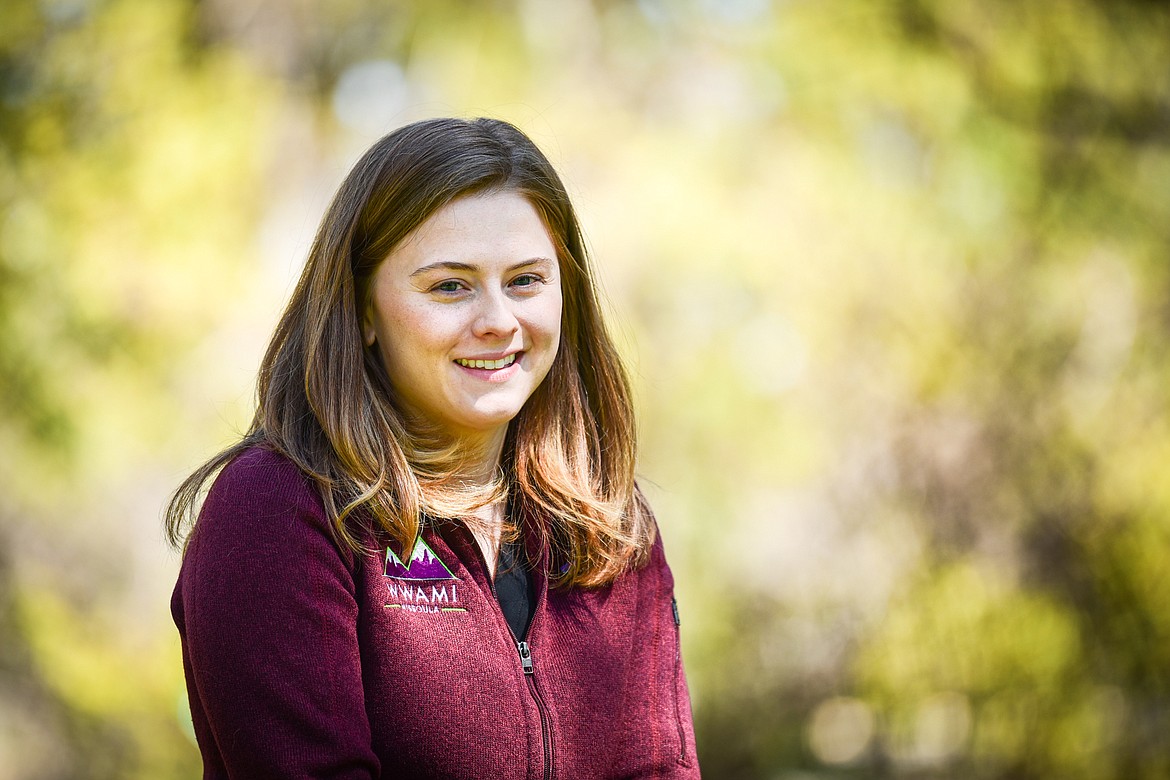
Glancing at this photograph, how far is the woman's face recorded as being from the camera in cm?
171

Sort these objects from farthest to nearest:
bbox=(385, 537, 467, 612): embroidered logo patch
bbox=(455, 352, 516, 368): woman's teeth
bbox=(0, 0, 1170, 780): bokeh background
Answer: bbox=(0, 0, 1170, 780): bokeh background, bbox=(455, 352, 516, 368): woman's teeth, bbox=(385, 537, 467, 612): embroidered logo patch

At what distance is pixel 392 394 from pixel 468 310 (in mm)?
196

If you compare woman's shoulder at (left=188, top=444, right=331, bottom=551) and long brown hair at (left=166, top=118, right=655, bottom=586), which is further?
long brown hair at (left=166, top=118, right=655, bottom=586)

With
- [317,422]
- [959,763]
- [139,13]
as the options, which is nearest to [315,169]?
[139,13]

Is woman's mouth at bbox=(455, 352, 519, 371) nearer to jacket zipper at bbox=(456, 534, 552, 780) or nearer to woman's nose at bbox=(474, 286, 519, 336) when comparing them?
woman's nose at bbox=(474, 286, 519, 336)

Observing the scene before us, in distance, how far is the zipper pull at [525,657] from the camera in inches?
67.7

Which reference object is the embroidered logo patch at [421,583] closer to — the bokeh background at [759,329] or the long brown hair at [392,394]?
the long brown hair at [392,394]

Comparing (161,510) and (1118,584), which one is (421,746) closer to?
(161,510)

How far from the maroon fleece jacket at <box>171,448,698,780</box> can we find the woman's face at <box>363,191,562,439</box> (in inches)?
8.2

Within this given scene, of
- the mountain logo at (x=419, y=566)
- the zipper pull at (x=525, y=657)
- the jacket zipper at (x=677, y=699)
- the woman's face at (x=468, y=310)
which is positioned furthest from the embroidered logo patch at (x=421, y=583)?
the jacket zipper at (x=677, y=699)

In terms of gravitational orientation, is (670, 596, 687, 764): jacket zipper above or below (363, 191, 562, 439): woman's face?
below

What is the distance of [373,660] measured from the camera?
1.59 metres

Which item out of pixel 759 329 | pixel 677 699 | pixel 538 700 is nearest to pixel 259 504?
pixel 538 700

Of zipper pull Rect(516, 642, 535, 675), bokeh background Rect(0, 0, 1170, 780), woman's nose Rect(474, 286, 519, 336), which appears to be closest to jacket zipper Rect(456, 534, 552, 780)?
zipper pull Rect(516, 642, 535, 675)
